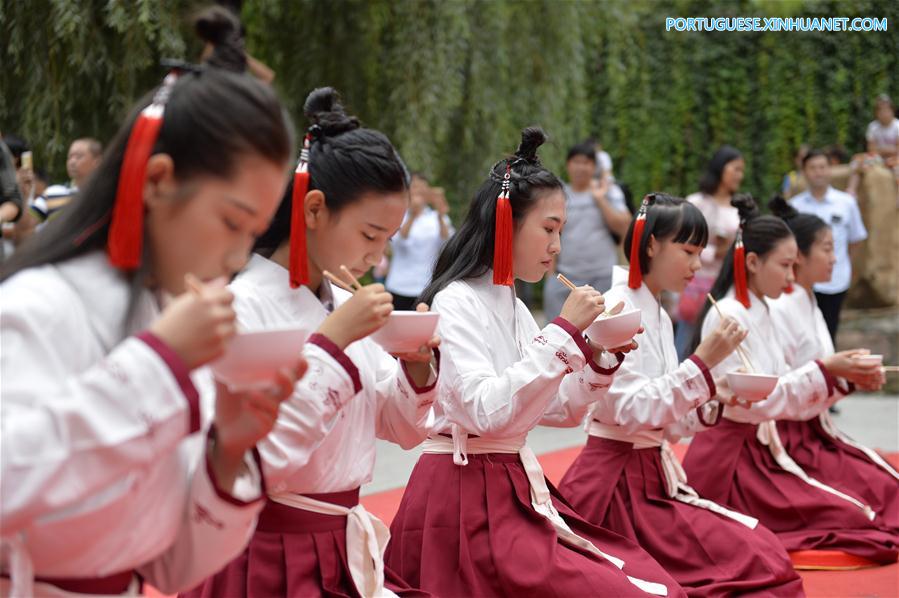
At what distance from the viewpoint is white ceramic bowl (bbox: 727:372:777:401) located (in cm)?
306

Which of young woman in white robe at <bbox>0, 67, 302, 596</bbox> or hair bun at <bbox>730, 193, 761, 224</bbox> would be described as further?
hair bun at <bbox>730, 193, 761, 224</bbox>

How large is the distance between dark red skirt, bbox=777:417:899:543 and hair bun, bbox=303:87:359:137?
255 cm

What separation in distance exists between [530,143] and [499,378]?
0.71 m

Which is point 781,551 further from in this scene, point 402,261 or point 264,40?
point 264,40

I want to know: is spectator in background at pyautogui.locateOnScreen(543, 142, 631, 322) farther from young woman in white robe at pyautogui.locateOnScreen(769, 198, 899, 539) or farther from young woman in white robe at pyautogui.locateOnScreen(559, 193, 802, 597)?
young woman in white robe at pyautogui.locateOnScreen(559, 193, 802, 597)

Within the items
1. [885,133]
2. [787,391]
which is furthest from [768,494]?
[885,133]

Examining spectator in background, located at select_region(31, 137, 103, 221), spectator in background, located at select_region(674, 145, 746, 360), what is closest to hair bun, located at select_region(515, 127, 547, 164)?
spectator in background, located at select_region(31, 137, 103, 221)

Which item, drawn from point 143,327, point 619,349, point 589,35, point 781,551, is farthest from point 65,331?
point 589,35

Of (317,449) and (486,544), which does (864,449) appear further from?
(317,449)

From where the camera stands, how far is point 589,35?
7289 mm

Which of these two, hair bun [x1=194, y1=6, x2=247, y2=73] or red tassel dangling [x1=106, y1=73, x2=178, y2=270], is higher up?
hair bun [x1=194, y1=6, x2=247, y2=73]

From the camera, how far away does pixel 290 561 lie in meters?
1.90

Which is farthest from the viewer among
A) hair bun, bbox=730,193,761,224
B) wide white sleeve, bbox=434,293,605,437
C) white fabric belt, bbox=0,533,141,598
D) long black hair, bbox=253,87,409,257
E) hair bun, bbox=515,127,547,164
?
hair bun, bbox=730,193,761,224

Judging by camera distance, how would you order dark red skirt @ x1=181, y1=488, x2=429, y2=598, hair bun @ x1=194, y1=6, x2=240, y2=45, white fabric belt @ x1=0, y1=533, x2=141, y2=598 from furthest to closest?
dark red skirt @ x1=181, y1=488, x2=429, y2=598, hair bun @ x1=194, y1=6, x2=240, y2=45, white fabric belt @ x1=0, y1=533, x2=141, y2=598
